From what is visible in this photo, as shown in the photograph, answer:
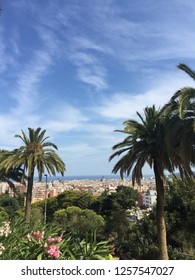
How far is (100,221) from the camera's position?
37375 mm

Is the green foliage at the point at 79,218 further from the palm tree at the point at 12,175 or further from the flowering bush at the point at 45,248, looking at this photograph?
the flowering bush at the point at 45,248

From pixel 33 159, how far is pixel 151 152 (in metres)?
8.77

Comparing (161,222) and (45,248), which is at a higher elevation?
(45,248)

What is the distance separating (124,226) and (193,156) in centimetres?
1699

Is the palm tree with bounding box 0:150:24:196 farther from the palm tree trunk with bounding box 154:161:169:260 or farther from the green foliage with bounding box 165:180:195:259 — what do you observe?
the palm tree trunk with bounding box 154:161:169:260

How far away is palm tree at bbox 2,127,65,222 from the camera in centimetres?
1977

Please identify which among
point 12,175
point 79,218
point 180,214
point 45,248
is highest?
point 12,175

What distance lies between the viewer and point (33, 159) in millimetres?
20172

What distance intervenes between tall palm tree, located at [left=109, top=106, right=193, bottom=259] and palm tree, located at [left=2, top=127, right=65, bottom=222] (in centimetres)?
650

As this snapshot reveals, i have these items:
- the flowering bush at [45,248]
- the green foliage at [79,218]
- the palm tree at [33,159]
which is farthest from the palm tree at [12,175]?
the flowering bush at [45,248]

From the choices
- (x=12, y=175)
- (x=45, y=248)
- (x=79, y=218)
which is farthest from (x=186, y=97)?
(x=79, y=218)

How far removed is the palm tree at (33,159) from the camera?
64.8 feet

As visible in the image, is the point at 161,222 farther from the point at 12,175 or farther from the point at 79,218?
the point at 79,218
